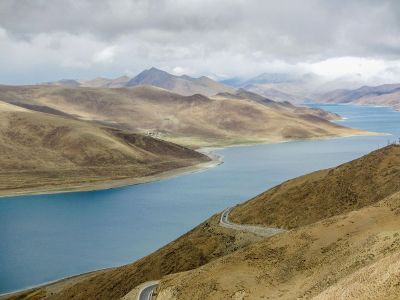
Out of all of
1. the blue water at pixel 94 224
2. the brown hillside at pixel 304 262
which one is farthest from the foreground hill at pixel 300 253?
the blue water at pixel 94 224

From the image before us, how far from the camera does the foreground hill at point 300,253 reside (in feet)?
147

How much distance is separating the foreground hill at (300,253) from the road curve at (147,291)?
127 centimetres

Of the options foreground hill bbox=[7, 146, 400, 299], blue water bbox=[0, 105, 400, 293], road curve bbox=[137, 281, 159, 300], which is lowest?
blue water bbox=[0, 105, 400, 293]

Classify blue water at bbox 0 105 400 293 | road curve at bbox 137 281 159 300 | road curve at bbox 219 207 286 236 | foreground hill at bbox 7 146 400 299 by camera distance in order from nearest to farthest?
foreground hill at bbox 7 146 400 299 < road curve at bbox 137 281 159 300 < road curve at bbox 219 207 286 236 < blue water at bbox 0 105 400 293

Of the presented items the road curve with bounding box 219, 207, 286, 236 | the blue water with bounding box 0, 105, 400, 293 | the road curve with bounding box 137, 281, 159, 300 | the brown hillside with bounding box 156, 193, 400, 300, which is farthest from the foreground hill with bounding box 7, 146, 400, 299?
the blue water with bounding box 0, 105, 400, 293

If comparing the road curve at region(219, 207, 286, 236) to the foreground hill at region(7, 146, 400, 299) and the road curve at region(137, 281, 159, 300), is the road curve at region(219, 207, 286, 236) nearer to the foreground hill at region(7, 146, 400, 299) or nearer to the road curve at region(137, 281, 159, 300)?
the foreground hill at region(7, 146, 400, 299)

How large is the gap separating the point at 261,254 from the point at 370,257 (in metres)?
Result: 13.8

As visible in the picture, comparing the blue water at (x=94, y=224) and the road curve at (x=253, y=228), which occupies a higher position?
the road curve at (x=253, y=228)

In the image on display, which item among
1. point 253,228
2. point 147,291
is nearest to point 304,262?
point 147,291

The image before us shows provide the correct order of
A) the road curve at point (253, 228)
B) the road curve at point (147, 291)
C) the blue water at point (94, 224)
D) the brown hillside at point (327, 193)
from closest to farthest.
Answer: the road curve at point (147, 291) < the road curve at point (253, 228) < the brown hillside at point (327, 193) < the blue water at point (94, 224)

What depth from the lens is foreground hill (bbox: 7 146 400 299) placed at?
44.7 m

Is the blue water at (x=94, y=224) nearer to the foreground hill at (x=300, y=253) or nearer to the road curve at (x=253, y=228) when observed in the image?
the foreground hill at (x=300, y=253)

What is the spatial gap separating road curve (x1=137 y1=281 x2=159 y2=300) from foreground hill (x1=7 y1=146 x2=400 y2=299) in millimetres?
1268

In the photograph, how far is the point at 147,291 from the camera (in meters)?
58.5
